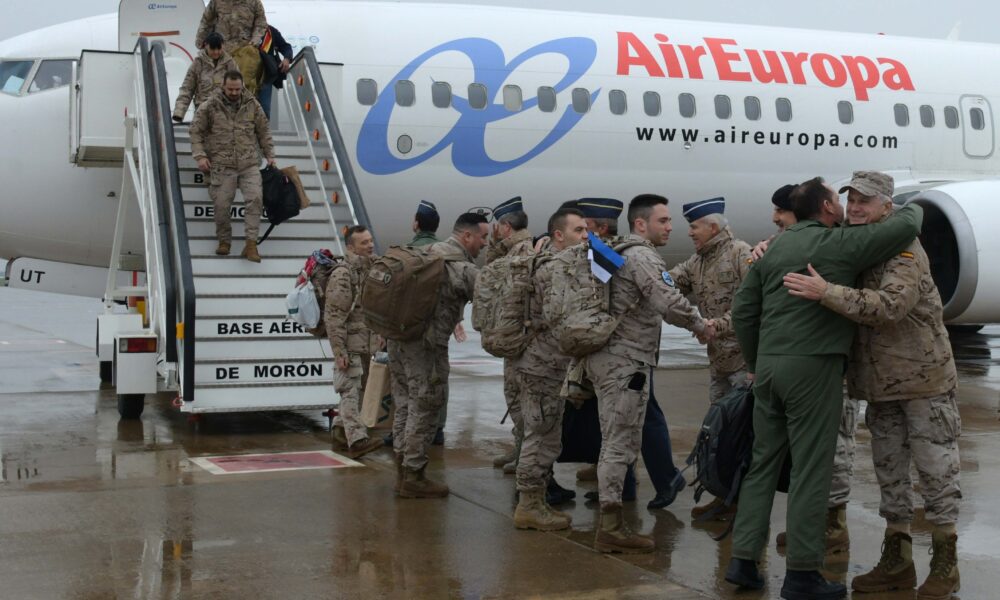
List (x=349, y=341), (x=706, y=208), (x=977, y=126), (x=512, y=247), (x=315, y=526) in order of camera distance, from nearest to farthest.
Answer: (x=315, y=526), (x=706, y=208), (x=512, y=247), (x=349, y=341), (x=977, y=126)

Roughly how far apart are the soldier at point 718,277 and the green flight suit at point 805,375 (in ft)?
4.75

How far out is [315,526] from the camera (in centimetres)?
613

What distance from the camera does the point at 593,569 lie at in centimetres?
546

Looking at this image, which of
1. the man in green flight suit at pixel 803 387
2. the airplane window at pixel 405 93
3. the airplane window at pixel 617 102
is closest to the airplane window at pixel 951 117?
the airplane window at pixel 617 102

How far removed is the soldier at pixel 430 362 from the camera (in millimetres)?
6867

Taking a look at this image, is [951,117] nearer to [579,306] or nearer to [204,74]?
[204,74]

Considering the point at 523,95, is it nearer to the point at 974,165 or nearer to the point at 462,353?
the point at 462,353

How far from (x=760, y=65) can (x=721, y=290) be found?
26.6 feet

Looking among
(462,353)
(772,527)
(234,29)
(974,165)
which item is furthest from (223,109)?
(974,165)

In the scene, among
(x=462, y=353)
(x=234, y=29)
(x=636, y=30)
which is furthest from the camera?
(x=462, y=353)

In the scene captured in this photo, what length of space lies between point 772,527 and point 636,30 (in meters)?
8.50

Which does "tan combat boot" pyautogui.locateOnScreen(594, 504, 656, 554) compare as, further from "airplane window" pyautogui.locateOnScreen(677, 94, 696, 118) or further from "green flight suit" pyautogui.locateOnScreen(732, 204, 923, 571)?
"airplane window" pyautogui.locateOnScreen(677, 94, 696, 118)

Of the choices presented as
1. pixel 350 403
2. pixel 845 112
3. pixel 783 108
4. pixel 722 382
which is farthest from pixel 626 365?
pixel 845 112

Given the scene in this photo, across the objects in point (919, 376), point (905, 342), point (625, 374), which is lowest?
point (625, 374)
